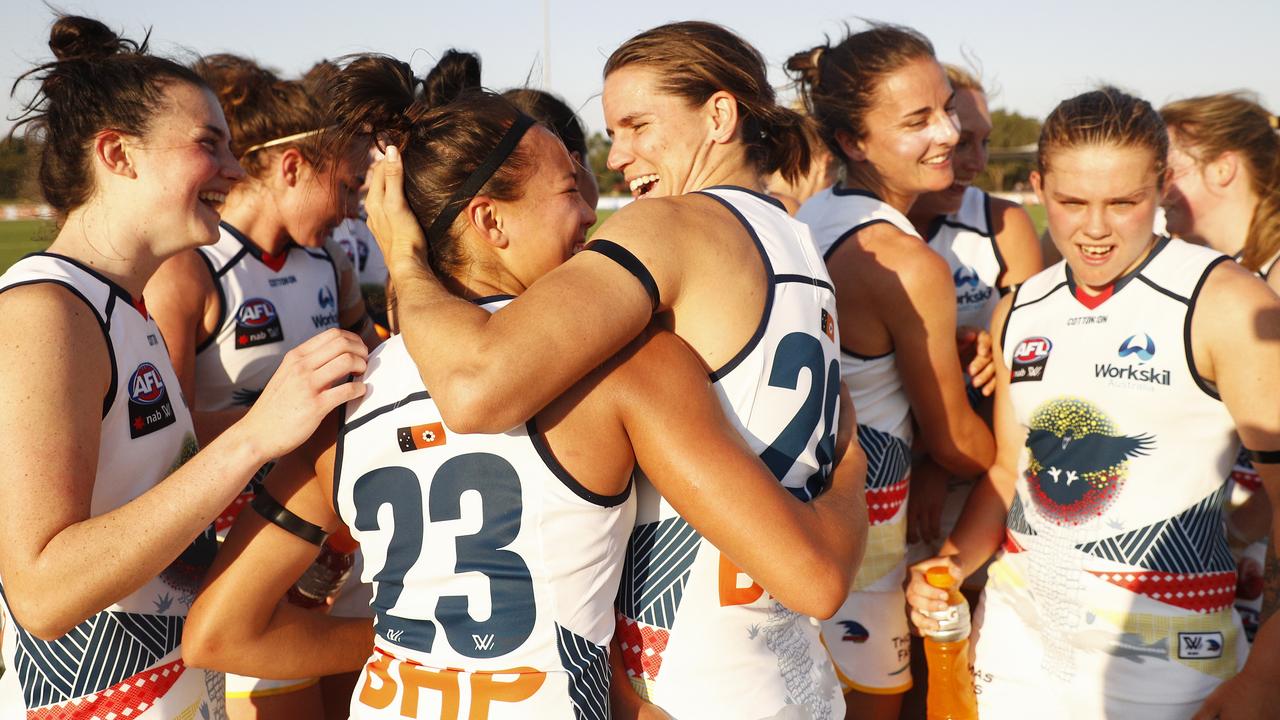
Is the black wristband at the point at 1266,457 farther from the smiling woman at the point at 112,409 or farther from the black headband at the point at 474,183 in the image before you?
the smiling woman at the point at 112,409

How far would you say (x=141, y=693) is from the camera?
212 centimetres

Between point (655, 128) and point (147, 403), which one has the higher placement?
point (655, 128)

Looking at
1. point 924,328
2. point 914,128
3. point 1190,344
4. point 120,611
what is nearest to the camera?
point 120,611

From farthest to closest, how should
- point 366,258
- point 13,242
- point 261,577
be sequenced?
point 13,242 < point 366,258 < point 261,577

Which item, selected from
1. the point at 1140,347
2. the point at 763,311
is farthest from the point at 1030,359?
the point at 763,311

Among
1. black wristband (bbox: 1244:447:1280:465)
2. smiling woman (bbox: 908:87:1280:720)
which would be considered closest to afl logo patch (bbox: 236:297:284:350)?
smiling woman (bbox: 908:87:1280:720)

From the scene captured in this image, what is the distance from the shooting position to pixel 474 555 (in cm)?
170

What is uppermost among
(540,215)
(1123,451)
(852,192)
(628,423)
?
(540,215)

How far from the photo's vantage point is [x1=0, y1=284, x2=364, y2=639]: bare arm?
1768 millimetres

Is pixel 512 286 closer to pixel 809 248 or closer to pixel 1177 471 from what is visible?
pixel 809 248

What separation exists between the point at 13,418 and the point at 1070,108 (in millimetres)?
3027

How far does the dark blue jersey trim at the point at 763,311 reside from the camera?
188 cm

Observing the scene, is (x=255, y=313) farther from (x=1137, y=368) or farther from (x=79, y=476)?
(x=1137, y=368)

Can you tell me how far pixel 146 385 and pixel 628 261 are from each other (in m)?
1.25
